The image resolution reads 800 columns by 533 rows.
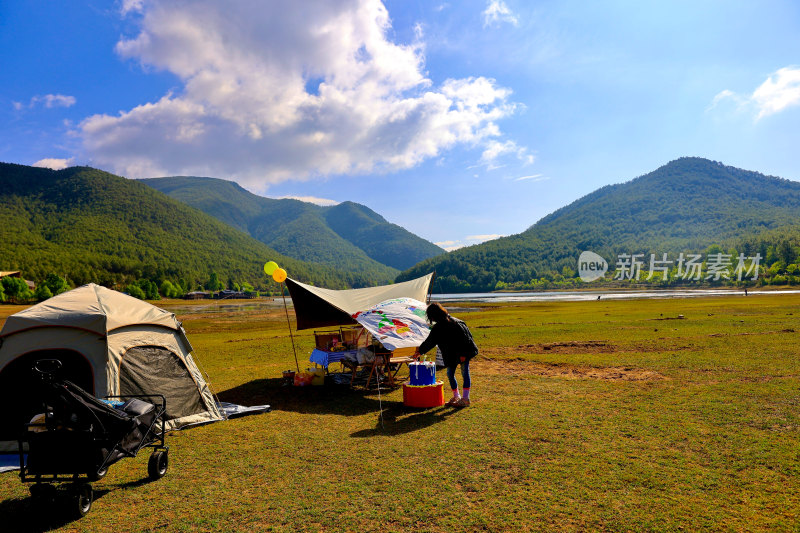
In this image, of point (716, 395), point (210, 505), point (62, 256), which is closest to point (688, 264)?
point (716, 395)

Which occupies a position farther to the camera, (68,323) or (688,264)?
(688,264)

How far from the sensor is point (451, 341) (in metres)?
10.3

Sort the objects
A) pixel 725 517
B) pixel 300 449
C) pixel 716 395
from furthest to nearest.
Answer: pixel 716 395 → pixel 300 449 → pixel 725 517

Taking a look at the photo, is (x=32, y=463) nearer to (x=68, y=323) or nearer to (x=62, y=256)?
(x=68, y=323)

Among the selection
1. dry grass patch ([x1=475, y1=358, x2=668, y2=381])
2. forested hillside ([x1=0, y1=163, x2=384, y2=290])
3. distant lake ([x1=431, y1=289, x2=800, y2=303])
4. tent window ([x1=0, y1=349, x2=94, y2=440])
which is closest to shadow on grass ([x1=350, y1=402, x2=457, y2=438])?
dry grass patch ([x1=475, y1=358, x2=668, y2=381])

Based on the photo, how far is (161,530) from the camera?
200 inches

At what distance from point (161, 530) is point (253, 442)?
3.22m

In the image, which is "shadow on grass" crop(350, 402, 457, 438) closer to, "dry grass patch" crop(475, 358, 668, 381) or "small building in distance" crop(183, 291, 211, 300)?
"dry grass patch" crop(475, 358, 668, 381)

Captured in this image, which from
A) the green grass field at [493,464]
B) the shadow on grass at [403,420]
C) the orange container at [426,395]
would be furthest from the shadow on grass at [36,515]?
the orange container at [426,395]

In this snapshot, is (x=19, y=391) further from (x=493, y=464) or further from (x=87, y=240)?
(x=87, y=240)

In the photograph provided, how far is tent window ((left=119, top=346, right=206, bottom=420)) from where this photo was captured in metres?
8.61

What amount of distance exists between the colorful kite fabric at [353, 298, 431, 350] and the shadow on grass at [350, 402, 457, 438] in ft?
5.15

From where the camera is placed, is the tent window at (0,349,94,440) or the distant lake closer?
the tent window at (0,349,94,440)

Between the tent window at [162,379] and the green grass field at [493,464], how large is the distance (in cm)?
80
